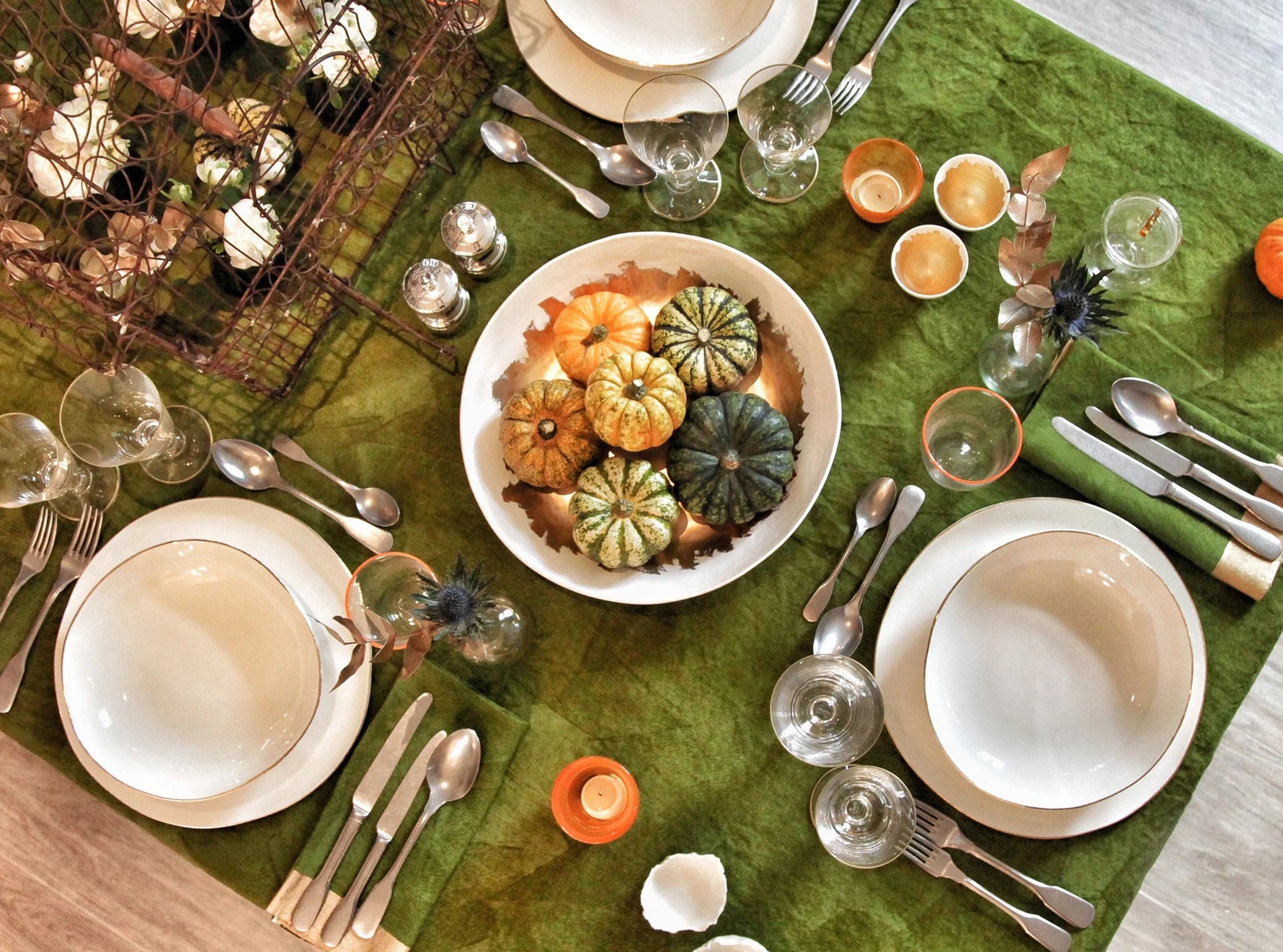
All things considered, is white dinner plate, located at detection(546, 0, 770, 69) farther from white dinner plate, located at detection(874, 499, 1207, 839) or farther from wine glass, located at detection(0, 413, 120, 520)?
wine glass, located at detection(0, 413, 120, 520)

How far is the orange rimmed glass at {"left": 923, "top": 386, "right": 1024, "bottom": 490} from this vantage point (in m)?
1.60

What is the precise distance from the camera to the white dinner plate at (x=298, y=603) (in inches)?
62.9

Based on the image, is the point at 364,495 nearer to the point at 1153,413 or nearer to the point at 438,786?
the point at 438,786

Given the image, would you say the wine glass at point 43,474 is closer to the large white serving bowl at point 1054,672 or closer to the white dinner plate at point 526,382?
the white dinner plate at point 526,382

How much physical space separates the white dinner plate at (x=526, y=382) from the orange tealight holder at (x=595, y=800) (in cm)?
29

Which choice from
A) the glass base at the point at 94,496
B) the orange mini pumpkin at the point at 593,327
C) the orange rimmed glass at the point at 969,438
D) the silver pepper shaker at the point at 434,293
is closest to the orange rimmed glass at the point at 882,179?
the orange rimmed glass at the point at 969,438

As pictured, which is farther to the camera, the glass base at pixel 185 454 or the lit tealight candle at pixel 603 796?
the glass base at pixel 185 454

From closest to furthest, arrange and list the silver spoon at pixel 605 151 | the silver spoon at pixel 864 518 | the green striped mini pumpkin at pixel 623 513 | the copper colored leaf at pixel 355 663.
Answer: the copper colored leaf at pixel 355 663 → the green striped mini pumpkin at pixel 623 513 → the silver spoon at pixel 864 518 → the silver spoon at pixel 605 151

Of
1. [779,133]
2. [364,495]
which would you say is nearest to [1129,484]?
[779,133]

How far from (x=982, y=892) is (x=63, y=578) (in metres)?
1.75

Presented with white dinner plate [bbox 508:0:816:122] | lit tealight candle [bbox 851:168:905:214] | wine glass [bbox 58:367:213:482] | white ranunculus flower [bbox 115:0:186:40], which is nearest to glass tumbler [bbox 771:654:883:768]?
lit tealight candle [bbox 851:168:905:214]

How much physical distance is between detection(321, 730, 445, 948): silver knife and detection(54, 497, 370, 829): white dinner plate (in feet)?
0.41

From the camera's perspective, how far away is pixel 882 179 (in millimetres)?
→ 1729

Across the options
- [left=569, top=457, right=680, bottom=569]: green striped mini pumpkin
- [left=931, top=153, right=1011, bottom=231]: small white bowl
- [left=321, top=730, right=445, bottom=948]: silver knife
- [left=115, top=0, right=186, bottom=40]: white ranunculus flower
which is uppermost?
[left=931, top=153, right=1011, bottom=231]: small white bowl
